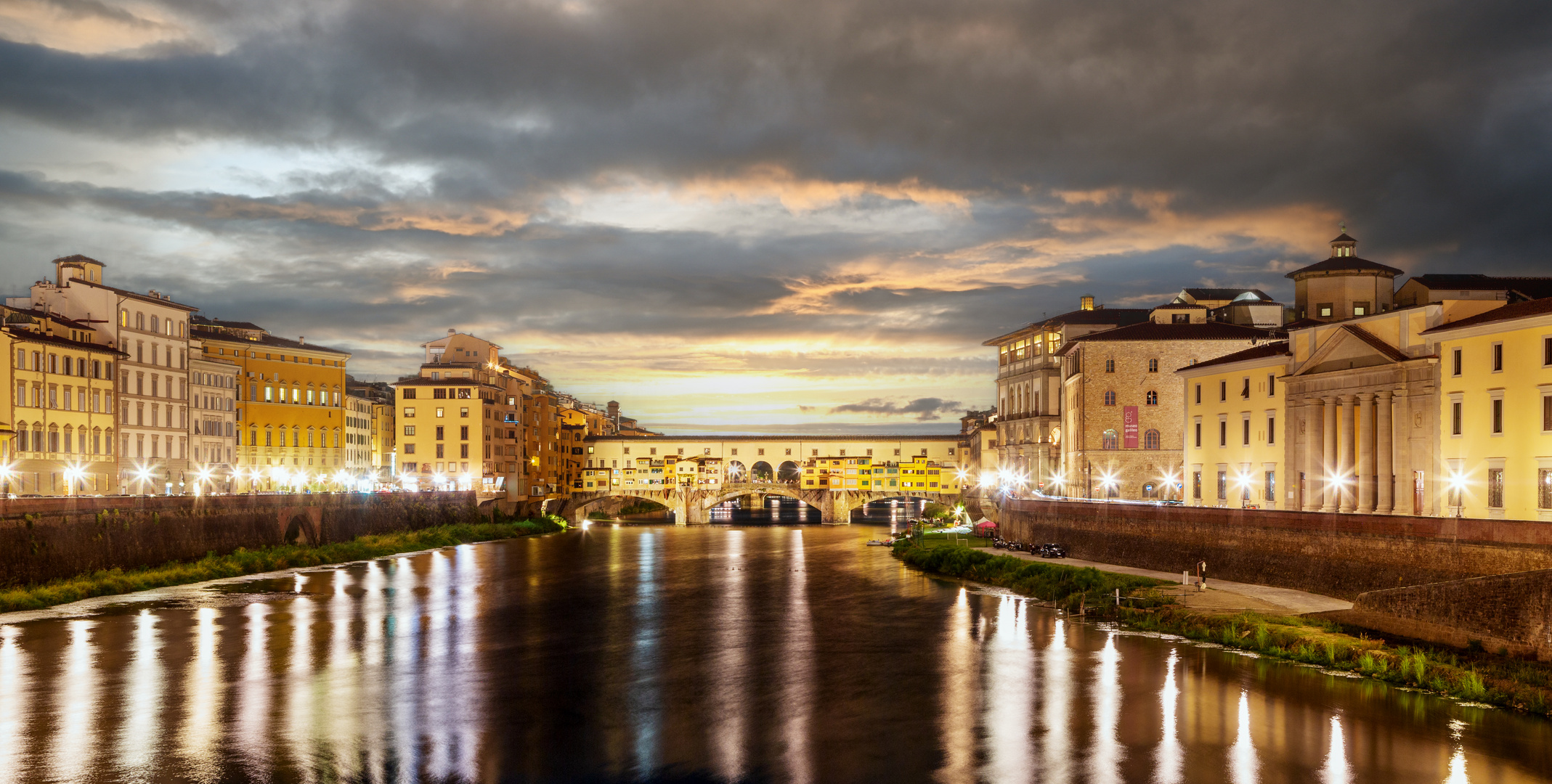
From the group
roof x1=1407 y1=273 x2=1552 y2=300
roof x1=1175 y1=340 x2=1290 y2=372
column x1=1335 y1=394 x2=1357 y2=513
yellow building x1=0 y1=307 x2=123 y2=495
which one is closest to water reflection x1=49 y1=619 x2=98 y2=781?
yellow building x1=0 y1=307 x2=123 y2=495

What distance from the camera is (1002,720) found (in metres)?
25.9

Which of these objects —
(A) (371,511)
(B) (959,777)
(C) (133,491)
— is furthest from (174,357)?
(B) (959,777)

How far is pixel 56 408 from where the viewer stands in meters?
63.7

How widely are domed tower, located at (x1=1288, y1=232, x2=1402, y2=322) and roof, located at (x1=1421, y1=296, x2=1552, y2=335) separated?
36.5m

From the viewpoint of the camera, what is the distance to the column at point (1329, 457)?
164 feet

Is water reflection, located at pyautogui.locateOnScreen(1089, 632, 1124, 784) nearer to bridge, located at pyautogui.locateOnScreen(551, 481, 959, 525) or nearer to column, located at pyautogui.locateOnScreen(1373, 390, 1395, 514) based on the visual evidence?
column, located at pyautogui.locateOnScreen(1373, 390, 1395, 514)

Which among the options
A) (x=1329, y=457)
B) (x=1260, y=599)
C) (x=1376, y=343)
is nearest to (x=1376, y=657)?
(x=1260, y=599)

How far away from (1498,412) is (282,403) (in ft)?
282

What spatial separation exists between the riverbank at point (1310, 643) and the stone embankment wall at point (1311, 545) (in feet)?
9.21

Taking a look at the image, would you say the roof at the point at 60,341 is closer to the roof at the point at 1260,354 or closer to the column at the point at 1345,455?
the roof at the point at 1260,354

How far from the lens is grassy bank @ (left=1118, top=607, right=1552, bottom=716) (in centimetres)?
2570

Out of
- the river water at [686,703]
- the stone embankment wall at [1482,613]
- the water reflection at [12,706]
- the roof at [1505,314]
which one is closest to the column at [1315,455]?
the roof at [1505,314]

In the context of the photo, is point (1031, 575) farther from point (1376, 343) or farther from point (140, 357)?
point (140, 357)

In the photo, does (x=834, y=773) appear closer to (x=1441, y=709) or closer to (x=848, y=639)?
(x=1441, y=709)
